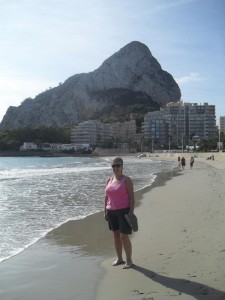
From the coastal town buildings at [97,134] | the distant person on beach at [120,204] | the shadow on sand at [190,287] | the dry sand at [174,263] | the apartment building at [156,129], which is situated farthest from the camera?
the coastal town buildings at [97,134]

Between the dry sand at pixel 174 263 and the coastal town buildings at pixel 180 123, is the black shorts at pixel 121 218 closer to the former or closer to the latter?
the dry sand at pixel 174 263

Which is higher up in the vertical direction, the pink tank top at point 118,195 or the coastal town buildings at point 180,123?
the coastal town buildings at point 180,123

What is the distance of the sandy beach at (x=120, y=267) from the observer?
13.5ft

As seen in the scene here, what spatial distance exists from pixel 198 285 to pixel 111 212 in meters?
1.47

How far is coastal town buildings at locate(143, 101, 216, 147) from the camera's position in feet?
607

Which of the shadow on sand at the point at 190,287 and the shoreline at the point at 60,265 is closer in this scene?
the shadow on sand at the point at 190,287

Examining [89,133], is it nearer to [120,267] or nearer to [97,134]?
[97,134]

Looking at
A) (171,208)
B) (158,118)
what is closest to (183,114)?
(158,118)

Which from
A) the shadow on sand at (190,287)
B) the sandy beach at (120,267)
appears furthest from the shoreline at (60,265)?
the shadow on sand at (190,287)

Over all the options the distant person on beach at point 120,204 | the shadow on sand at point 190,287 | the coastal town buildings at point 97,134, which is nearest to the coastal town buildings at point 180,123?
the coastal town buildings at point 97,134

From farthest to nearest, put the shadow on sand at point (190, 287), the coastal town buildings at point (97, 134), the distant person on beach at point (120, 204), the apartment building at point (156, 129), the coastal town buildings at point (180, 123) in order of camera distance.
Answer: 1. the coastal town buildings at point (180, 123)
2. the coastal town buildings at point (97, 134)
3. the apartment building at point (156, 129)
4. the distant person on beach at point (120, 204)
5. the shadow on sand at point (190, 287)

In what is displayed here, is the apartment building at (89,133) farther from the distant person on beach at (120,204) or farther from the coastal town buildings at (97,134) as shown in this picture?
the distant person on beach at (120,204)

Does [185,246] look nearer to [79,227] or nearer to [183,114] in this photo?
[79,227]

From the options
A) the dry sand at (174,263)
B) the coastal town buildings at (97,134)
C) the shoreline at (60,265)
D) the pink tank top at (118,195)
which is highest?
the coastal town buildings at (97,134)
